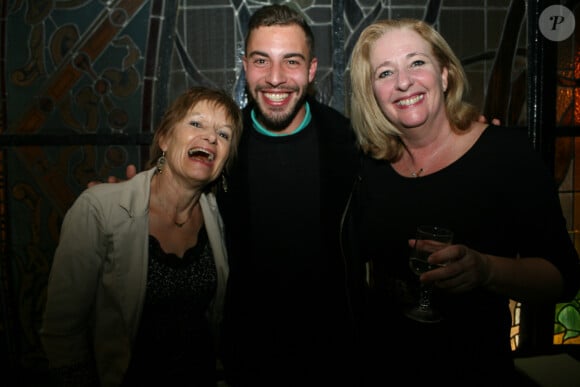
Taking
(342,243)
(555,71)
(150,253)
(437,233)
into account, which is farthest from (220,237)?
(555,71)

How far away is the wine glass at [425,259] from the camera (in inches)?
48.1

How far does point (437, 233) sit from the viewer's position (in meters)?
1.23

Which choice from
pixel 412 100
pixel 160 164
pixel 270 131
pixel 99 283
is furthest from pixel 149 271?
pixel 412 100

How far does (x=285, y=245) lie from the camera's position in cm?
191

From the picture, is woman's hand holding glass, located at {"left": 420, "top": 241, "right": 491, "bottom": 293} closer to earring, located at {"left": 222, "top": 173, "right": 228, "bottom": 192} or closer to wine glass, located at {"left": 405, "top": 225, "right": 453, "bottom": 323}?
wine glass, located at {"left": 405, "top": 225, "right": 453, "bottom": 323}

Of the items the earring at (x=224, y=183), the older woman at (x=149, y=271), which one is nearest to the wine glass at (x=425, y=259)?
the older woman at (x=149, y=271)

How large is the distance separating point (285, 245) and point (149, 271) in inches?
27.0

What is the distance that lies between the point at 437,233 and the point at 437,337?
460 mm

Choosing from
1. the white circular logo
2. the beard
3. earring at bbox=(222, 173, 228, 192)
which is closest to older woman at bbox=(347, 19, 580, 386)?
the beard

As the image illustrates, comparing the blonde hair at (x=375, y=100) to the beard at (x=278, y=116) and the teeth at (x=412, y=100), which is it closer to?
the teeth at (x=412, y=100)

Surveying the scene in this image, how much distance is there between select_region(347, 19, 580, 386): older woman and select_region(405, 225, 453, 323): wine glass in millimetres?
48

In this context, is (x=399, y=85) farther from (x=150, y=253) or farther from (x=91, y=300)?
(x=91, y=300)

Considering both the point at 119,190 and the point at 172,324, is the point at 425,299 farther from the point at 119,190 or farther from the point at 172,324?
the point at 119,190

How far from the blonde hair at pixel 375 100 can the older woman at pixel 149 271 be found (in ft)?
2.21
